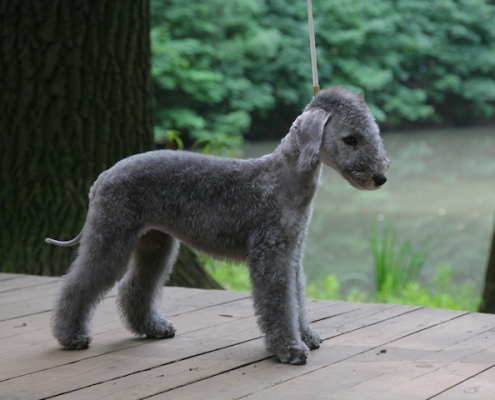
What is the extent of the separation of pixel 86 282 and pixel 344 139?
1.10 meters

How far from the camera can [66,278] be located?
2.89 metres

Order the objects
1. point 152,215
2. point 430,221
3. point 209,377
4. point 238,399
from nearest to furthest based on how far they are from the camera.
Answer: point 238,399 < point 209,377 < point 152,215 < point 430,221

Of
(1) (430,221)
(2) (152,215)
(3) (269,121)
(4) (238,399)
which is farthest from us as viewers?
(3) (269,121)

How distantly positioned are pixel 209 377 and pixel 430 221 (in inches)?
314

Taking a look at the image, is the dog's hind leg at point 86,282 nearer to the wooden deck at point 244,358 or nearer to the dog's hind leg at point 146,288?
the wooden deck at point 244,358

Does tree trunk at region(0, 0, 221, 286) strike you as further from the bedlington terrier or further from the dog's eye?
the dog's eye

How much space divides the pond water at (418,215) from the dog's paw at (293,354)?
4.76 metres

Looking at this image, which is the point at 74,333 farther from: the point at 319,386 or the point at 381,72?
the point at 381,72

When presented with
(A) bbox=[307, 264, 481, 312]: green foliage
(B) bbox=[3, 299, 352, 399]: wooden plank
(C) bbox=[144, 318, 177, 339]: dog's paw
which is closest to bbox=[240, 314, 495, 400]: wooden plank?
(B) bbox=[3, 299, 352, 399]: wooden plank

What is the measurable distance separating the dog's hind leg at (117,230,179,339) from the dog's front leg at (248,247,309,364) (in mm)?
529

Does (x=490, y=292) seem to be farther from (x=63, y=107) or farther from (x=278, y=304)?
(x=63, y=107)

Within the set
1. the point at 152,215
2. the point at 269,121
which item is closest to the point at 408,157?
the point at 269,121

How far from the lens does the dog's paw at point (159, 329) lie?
120 inches

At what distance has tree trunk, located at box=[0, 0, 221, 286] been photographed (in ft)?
13.7
